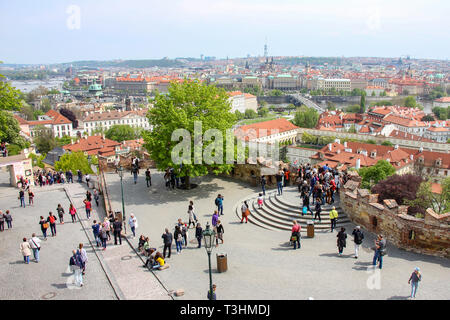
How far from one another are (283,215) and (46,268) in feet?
27.9

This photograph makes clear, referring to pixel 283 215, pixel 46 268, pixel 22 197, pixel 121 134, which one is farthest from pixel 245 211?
pixel 121 134

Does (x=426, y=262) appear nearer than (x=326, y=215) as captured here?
Yes

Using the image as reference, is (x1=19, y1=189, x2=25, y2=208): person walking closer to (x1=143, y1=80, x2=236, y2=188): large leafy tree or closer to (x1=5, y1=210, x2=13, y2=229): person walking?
(x1=5, y1=210, x2=13, y2=229): person walking

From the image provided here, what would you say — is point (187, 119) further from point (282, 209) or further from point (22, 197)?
point (22, 197)

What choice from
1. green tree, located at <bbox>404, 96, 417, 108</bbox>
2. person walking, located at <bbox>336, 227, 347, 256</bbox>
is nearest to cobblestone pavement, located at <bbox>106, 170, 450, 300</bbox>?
person walking, located at <bbox>336, 227, 347, 256</bbox>

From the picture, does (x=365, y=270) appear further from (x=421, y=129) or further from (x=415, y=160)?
(x=421, y=129)

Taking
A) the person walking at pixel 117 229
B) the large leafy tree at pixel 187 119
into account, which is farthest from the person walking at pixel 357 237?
the large leafy tree at pixel 187 119

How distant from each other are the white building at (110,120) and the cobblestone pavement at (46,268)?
89631mm

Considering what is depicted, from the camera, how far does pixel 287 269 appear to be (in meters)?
11.6

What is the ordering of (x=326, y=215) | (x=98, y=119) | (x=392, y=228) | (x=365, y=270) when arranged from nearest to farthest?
(x=365, y=270) < (x=392, y=228) < (x=326, y=215) < (x=98, y=119)

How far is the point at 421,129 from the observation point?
9481cm
